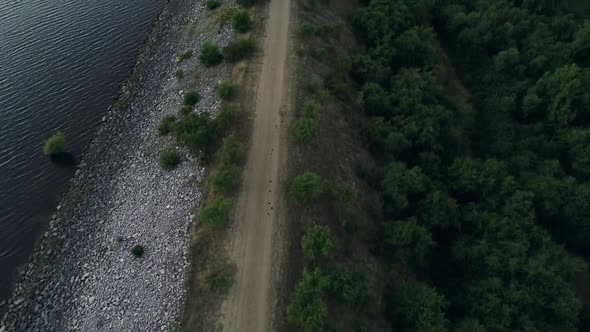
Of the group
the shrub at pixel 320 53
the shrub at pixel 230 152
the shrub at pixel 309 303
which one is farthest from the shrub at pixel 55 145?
the shrub at pixel 309 303

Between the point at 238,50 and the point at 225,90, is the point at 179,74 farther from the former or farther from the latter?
the point at 225,90

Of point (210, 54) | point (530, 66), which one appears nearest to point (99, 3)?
point (210, 54)

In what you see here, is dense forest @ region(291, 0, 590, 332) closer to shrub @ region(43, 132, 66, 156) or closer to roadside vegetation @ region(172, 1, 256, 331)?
roadside vegetation @ region(172, 1, 256, 331)

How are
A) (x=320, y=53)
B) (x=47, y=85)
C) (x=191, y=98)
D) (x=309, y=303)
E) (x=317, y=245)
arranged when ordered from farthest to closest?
(x=47, y=85), (x=320, y=53), (x=191, y=98), (x=317, y=245), (x=309, y=303)

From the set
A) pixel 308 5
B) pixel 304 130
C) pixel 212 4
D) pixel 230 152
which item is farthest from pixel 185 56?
pixel 304 130

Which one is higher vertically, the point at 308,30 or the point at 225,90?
the point at 308,30

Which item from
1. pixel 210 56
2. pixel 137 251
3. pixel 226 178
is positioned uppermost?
pixel 210 56

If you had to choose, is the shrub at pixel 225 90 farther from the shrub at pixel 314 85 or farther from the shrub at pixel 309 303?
the shrub at pixel 309 303

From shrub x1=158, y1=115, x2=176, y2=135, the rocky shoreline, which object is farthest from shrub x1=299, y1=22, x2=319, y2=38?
shrub x1=158, y1=115, x2=176, y2=135

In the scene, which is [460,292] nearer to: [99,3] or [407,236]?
[407,236]
